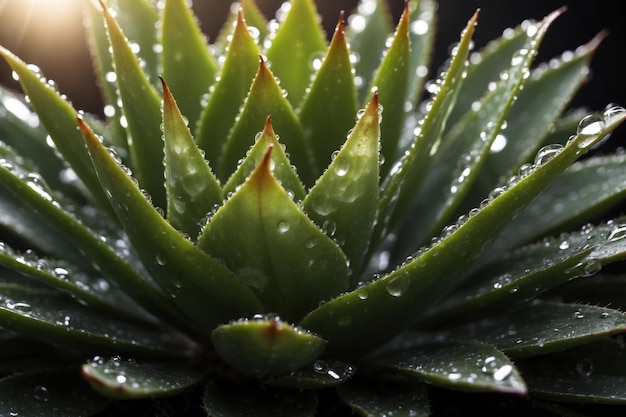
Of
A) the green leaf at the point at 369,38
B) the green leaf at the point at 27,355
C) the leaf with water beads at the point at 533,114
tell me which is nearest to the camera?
the green leaf at the point at 27,355

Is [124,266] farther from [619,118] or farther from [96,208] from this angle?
[619,118]

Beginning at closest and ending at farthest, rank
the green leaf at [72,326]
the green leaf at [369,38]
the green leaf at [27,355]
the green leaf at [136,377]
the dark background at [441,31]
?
the green leaf at [136,377] → the green leaf at [72,326] → the green leaf at [27,355] → the green leaf at [369,38] → the dark background at [441,31]

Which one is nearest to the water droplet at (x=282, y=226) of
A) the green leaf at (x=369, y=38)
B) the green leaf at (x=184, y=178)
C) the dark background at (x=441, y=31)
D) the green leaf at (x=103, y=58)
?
the green leaf at (x=184, y=178)

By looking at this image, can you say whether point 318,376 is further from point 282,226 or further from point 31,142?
point 31,142

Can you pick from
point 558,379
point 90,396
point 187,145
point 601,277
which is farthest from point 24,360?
point 601,277

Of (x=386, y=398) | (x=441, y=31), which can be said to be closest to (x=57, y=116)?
(x=386, y=398)

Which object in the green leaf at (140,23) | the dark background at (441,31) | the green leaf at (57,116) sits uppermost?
the dark background at (441,31)

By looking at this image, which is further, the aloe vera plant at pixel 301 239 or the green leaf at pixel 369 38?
the green leaf at pixel 369 38

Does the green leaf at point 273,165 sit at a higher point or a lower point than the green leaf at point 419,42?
lower

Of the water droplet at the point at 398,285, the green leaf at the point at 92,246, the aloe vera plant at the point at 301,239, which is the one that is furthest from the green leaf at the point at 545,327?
the green leaf at the point at 92,246

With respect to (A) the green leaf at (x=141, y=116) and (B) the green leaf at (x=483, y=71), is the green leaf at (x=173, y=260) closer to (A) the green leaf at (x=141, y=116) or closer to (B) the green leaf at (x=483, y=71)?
(A) the green leaf at (x=141, y=116)
